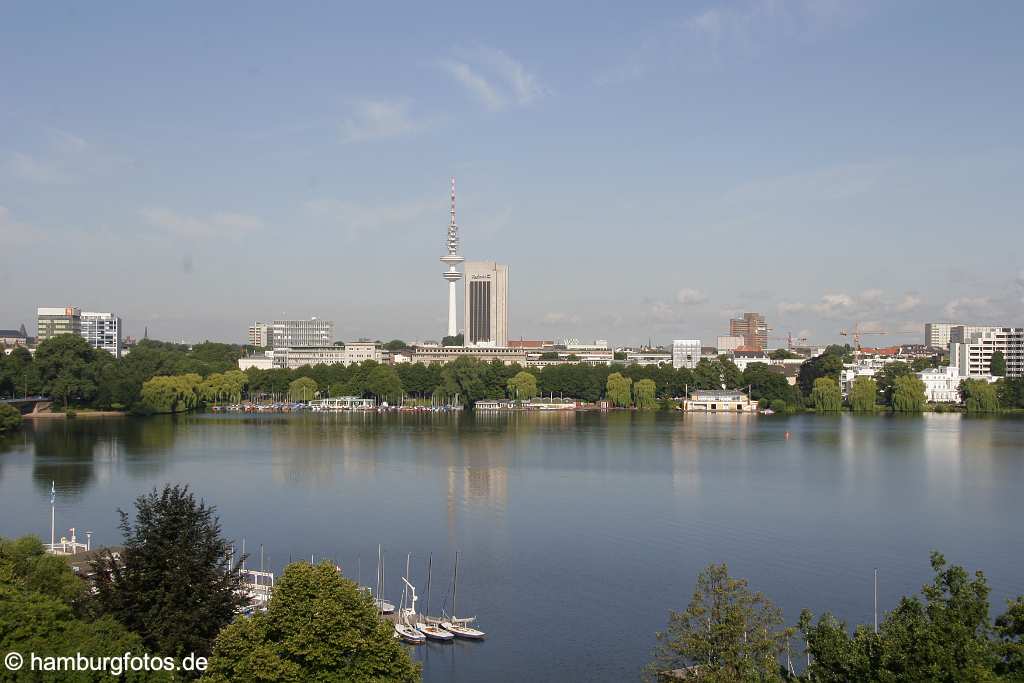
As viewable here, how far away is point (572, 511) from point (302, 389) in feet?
138

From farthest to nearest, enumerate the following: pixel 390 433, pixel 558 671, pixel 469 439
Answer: pixel 390 433 → pixel 469 439 → pixel 558 671

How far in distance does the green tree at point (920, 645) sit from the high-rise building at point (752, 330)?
384ft

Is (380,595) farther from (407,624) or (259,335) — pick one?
(259,335)

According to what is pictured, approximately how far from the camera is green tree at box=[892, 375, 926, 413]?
53562 millimetres

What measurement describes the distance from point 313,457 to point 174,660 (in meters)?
21.2

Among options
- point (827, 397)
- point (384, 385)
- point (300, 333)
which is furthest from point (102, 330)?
point (827, 397)

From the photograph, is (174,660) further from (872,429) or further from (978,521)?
(872,429)

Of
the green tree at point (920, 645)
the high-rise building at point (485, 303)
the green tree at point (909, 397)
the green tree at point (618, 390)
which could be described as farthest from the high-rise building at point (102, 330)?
the green tree at point (920, 645)

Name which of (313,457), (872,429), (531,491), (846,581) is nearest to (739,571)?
(846,581)

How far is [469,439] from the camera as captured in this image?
116 ft

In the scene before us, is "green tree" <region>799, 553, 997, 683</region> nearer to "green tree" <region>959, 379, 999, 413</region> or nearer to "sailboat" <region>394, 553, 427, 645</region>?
"sailboat" <region>394, 553, 427, 645</region>

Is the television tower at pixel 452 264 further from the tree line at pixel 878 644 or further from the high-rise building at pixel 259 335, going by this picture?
the tree line at pixel 878 644

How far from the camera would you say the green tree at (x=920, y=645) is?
714 centimetres

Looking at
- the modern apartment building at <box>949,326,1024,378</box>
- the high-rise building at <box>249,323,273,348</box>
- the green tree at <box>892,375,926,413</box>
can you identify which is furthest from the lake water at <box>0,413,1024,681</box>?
the high-rise building at <box>249,323,273,348</box>
